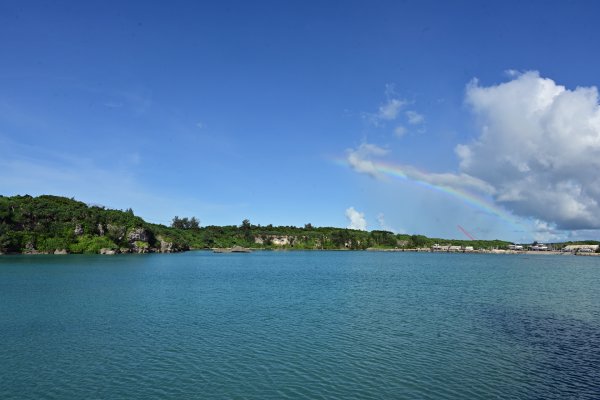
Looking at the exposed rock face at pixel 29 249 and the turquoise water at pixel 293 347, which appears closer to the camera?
the turquoise water at pixel 293 347

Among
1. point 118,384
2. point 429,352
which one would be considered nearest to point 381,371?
point 429,352

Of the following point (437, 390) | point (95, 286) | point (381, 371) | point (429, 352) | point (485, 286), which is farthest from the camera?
point (485, 286)

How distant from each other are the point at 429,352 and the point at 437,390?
861cm

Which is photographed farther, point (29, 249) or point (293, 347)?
point (29, 249)

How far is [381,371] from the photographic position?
28703 mm

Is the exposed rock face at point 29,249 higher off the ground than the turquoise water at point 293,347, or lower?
higher

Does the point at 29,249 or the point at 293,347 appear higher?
the point at 29,249

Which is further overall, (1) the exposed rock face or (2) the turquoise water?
(1) the exposed rock face

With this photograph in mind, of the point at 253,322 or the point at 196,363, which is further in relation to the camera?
the point at 253,322

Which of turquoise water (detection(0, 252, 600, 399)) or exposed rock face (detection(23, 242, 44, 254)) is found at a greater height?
exposed rock face (detection(23, 242, 44, 254))

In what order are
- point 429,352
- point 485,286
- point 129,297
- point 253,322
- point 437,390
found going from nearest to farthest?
point 437,390
point 429,352
point 253,322
point 129,297
point 485,286

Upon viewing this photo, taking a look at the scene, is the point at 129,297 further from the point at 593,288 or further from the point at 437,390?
the point at 593,288

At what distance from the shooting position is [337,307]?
5531cm

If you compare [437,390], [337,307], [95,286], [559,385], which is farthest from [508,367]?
[95,286]
